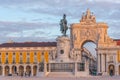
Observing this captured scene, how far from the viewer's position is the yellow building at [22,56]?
111 meters

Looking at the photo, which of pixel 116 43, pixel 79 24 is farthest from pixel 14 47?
pixel 116 43

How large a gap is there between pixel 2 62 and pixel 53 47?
1217cm

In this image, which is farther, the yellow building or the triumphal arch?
the yellow building

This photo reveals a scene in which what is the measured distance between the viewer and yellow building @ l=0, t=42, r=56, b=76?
111m

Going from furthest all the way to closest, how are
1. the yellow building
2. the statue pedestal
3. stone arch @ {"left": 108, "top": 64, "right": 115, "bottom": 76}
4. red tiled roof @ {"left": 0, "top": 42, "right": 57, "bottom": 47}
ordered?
red tiled roof @ {"left": 0, "top": 42, "right": 57, "bottom": 47} → the yellow building → stone arch @ {"left": 108, "top": 64, "right": 115, "bottom": 76} → the statue pedestal

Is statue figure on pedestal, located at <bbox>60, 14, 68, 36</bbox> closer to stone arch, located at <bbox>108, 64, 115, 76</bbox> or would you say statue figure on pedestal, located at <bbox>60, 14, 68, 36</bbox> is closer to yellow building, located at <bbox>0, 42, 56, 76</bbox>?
stone arch, located at <bbox>108, 64, 115, 76</bbox>

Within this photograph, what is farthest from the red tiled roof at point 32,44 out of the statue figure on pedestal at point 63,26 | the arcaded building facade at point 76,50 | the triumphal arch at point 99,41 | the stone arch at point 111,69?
the statue figure on pedestal at point 63,26

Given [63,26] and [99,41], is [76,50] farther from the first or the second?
[63,26]

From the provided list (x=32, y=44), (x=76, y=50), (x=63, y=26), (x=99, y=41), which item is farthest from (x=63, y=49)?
(x=32, y=44)

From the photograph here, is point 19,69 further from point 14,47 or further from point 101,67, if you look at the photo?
point 101,67

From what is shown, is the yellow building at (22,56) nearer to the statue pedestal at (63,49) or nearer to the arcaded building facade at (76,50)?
the arcaded building facade at (76,50)

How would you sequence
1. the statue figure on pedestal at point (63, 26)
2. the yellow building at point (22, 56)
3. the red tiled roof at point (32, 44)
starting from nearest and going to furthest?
1. the statue figure on pedestal at point (63, 26)
2. the yellow building at point (22, 56)
3. the red tiled roof at point (32, 44)

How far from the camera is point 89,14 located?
111m

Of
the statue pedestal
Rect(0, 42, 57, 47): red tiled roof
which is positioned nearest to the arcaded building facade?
Rect(0, 42, 57, 47): red tiled roof
